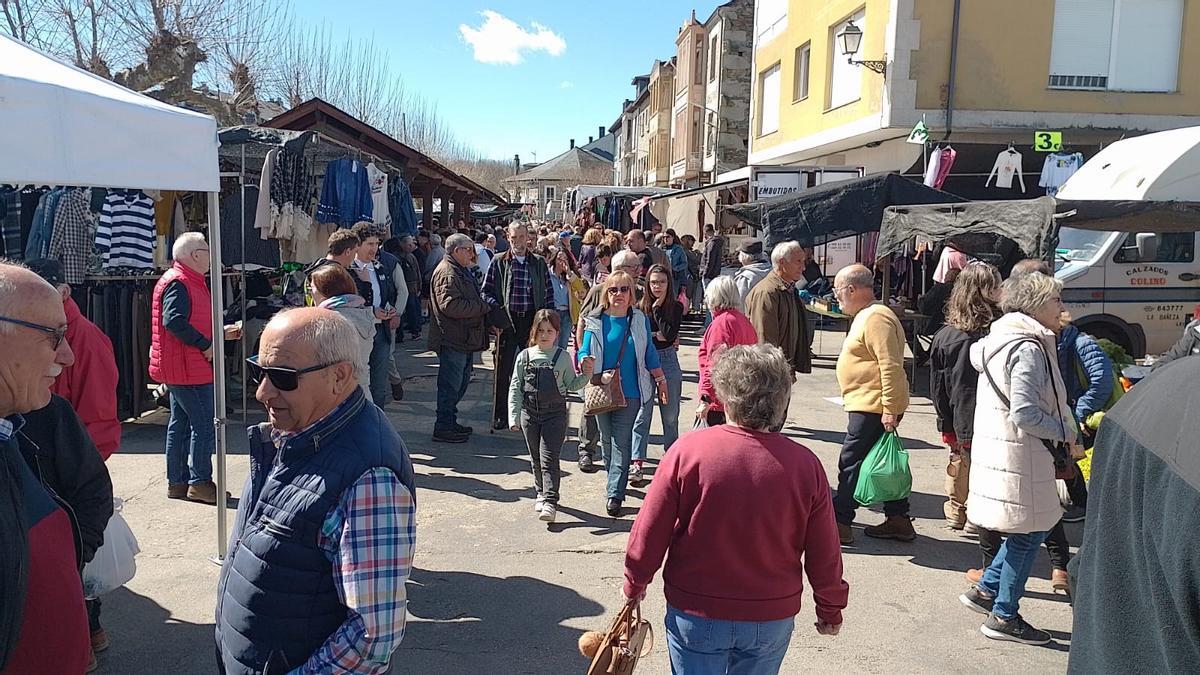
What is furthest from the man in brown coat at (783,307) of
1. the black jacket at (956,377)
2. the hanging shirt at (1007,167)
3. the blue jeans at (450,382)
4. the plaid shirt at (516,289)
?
the hanging shirt at (1007,167)

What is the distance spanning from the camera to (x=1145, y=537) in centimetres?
127

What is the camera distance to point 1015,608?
4.25 meters

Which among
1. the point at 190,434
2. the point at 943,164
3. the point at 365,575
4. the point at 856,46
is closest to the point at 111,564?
the point at 365,575

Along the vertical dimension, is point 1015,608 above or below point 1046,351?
below

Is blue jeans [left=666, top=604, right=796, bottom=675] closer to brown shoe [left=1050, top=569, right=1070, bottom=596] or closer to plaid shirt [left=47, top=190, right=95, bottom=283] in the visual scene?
brown shoe [left=1050, top=569, right=1070, bottom=596]

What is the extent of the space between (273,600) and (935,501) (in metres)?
5.55

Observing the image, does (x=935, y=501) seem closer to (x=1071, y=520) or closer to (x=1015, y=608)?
(x=1071, y=520)

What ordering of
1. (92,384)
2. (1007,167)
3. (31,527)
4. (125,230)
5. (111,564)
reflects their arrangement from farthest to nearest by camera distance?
(1007,167), (125,230), (92,384), (111,564), (31,527)

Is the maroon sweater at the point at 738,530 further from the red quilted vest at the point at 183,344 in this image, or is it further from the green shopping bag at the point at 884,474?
the red quilted vest at the point at 183,344

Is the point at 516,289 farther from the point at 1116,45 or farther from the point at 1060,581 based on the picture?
the point at 1116,45

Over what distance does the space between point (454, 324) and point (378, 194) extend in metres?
3.93

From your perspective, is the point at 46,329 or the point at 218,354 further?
the point at 218,354

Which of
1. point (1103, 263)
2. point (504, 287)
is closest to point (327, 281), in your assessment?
point (504, 287)

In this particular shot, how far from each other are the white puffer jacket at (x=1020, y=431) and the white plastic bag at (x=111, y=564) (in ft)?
13.0
